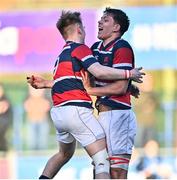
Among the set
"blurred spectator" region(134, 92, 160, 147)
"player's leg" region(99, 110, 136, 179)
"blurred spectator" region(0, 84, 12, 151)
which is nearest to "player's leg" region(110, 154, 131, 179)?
"player's leg" region(99, 110, 136, 179)

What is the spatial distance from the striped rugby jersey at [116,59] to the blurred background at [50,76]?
587 cm

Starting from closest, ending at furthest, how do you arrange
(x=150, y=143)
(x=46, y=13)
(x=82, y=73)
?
(x=82, y=73) → (x=150, y=143) → (x=46, y=13)

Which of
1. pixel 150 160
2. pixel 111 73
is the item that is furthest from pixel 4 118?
pixel 111 73

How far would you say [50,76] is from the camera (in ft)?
43.4

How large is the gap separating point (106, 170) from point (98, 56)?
2.64ft

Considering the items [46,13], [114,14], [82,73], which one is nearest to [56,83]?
[82,73]

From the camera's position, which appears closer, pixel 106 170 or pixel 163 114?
pixel 106 170

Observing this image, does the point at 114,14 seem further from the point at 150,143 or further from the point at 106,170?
the point at 150,143

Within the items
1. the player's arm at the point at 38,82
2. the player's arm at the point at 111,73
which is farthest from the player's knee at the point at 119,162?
the player's arm at the point at 38,82

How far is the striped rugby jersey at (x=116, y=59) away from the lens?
6.35 m

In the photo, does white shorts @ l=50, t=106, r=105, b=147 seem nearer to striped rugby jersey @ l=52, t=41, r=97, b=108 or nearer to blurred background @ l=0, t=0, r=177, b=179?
striped rugby jersey @ l=52, t=41, r=97, b=108

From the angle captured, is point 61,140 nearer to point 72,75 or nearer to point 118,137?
point 118,137

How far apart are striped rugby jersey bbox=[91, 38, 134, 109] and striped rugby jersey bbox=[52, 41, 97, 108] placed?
20cm

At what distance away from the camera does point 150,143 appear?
499 inches
